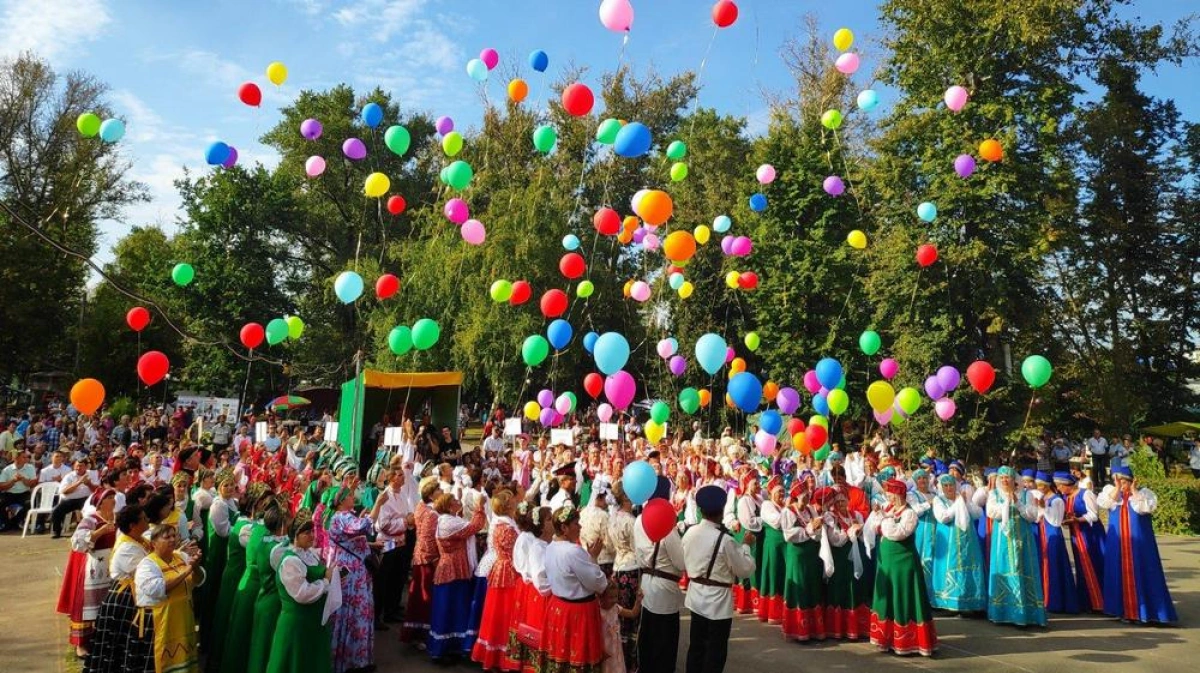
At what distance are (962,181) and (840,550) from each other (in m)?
14.7

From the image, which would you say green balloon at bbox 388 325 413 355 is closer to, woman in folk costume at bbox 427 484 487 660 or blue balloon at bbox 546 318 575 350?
blue balloon at bbox 546 318 575 350

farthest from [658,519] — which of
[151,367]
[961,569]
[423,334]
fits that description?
[151,367]

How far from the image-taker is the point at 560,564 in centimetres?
521

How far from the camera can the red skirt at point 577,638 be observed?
5.17 m

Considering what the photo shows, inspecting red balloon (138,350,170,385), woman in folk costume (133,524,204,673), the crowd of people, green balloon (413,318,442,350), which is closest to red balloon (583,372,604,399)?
the crowd of people

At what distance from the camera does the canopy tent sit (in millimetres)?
14023

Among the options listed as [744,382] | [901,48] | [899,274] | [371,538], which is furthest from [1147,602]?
[901,48]

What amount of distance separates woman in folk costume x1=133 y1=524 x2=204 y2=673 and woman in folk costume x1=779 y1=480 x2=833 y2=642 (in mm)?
5037

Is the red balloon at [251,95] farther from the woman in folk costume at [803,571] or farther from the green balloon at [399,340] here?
the woman in folk costume at [803,571]

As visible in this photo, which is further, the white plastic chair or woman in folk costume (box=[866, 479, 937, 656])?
the white plastic chair

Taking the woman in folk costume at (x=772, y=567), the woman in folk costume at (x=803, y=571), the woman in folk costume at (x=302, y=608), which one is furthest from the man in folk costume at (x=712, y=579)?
the woman in folk costume at (x=302, y=608)

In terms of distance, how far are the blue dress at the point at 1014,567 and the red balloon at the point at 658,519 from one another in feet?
15.5

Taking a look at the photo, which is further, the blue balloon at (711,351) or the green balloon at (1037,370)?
the green balloon at (1037,370)

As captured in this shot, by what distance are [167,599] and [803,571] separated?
17.7 ft
